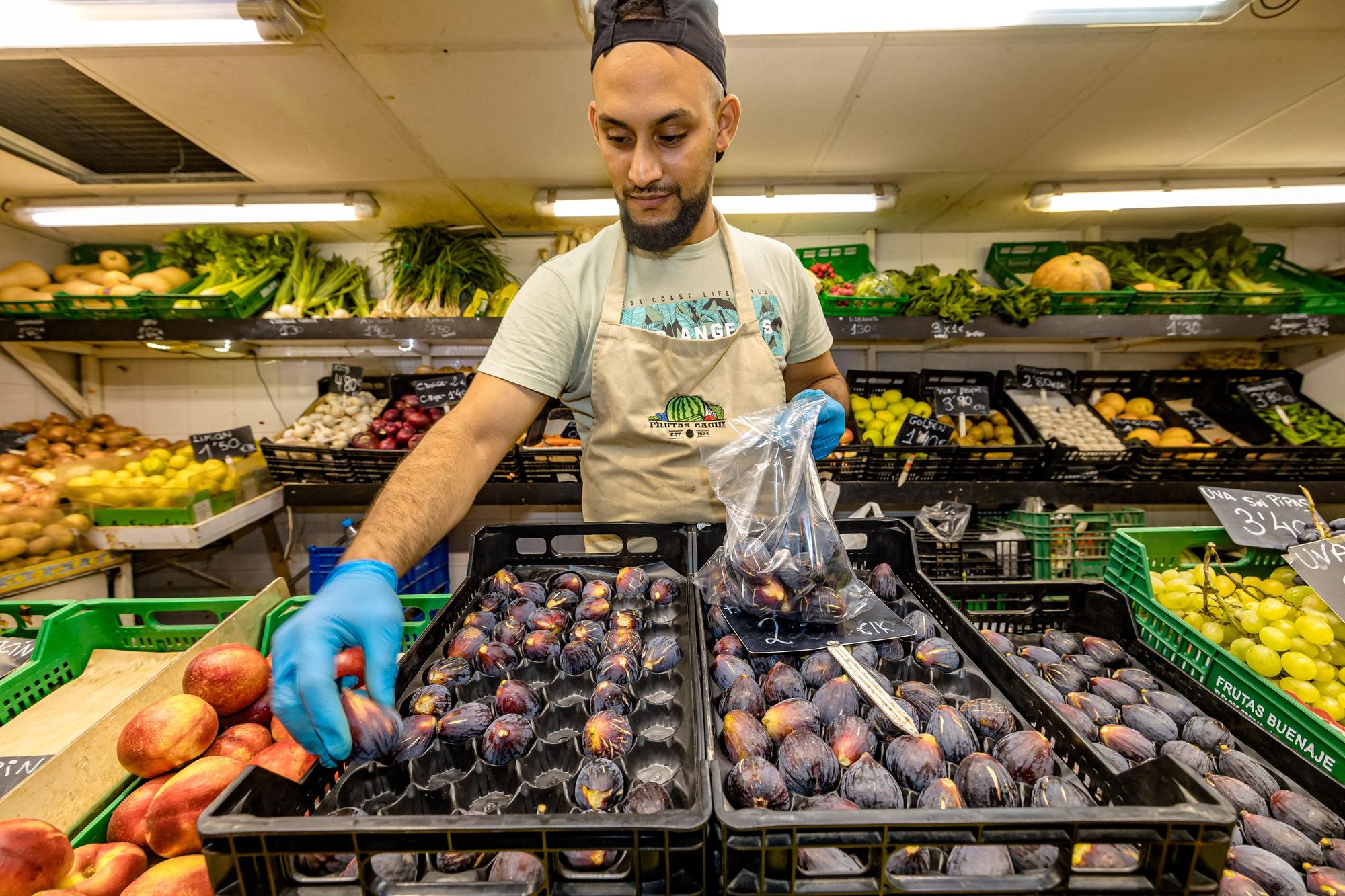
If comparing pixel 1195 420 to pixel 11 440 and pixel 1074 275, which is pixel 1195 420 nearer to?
pixel 1074 275

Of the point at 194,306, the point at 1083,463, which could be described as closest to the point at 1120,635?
the point at 1083,463

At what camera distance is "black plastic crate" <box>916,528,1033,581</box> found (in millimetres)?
2941

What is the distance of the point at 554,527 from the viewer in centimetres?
149

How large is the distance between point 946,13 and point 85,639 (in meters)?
3.13

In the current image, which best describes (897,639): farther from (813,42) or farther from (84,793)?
(813,42)

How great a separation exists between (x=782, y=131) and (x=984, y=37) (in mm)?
914

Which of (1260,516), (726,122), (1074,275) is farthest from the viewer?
(1074,275)

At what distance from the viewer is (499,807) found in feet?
2.57

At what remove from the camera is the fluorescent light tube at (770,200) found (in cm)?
330

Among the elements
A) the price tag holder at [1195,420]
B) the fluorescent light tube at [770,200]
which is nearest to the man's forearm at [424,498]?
the fluorescent light tube at [770,200]

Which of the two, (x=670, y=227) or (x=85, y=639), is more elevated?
(x=670, y=227)

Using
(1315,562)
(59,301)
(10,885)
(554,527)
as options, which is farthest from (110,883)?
(59,301)

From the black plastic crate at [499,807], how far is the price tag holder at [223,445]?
3.06 meters

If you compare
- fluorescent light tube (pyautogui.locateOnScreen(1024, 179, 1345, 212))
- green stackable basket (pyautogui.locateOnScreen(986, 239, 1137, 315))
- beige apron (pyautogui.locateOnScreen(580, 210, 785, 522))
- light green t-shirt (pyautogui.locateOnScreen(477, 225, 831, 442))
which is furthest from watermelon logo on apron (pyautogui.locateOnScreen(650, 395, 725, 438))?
fluorescent light tube (pyautogui.locateOnScreen(1024, 179, 1345, 212))
